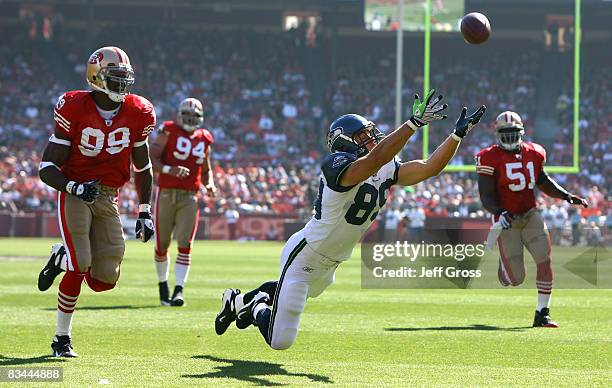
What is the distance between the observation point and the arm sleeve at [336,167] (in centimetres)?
615

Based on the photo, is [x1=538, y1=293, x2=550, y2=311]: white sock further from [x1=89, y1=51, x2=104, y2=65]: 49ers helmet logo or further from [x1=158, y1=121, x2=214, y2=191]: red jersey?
[x1=89, y1=51, x2=104, y2=65]: 49ers helmet logo

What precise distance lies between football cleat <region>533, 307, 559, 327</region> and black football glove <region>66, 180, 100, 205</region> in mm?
4176

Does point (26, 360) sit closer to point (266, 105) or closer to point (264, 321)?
point (264, 321)

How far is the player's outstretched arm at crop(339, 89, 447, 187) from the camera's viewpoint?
5.86m

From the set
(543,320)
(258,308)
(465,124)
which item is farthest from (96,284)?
(543,320)

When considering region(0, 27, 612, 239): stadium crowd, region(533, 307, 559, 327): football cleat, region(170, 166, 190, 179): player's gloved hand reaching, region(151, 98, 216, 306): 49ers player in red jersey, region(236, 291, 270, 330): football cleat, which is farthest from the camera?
region(0, 27, 612, 239): stadium crowd

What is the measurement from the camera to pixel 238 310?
7.13 metres

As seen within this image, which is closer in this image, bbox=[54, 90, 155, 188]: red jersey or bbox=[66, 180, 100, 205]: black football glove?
bbox=[66, 180, 100, 205]: black football glove

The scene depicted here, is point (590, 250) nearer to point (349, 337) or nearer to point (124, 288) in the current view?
point (124, 288)

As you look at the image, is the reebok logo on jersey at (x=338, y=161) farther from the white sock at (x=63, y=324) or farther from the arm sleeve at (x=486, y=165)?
the arm sleeve at (x=486, y=165)

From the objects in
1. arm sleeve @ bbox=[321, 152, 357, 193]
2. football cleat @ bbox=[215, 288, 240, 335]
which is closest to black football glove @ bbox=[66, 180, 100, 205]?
football cleat @ bbox=[215, 288, 240, 335]

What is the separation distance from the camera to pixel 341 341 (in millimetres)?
7625

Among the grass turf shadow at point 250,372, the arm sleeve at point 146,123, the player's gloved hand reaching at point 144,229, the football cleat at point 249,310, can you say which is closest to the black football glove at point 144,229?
the player's gloved hand reaching at point 144,229

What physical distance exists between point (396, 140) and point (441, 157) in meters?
0.48
